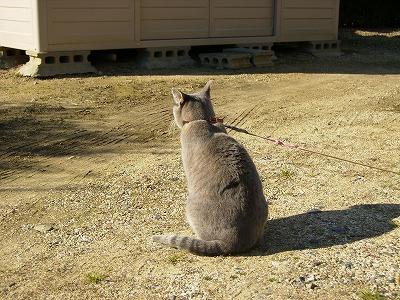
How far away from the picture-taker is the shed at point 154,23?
11.4m

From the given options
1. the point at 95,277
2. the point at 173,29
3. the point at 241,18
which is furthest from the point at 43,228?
the point at 241,18

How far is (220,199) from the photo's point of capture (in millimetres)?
4680

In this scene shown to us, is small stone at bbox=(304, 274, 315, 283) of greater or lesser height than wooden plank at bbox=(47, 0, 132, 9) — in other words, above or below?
below

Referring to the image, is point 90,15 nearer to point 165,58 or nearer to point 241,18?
point 165,58

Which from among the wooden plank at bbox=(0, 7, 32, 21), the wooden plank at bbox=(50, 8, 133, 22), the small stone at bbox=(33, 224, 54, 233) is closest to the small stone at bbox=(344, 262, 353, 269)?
the small stone at bbox=(33, 224, 54, 233)

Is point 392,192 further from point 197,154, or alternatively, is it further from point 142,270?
point 142,270

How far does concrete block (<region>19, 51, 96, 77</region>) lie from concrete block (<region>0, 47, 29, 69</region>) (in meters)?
0.82

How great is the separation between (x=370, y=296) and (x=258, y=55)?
9.81 meters

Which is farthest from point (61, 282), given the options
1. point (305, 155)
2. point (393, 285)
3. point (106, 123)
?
point (106, 123)

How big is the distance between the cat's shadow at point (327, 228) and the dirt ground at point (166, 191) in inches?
0.6

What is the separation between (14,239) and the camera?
5.08m

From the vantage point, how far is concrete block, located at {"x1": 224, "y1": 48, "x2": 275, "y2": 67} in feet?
44.1

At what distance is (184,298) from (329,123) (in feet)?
18.3

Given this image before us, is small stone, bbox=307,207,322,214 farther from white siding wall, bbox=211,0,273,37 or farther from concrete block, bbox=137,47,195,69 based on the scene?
white siding wall, bbox=211,0,273,37
